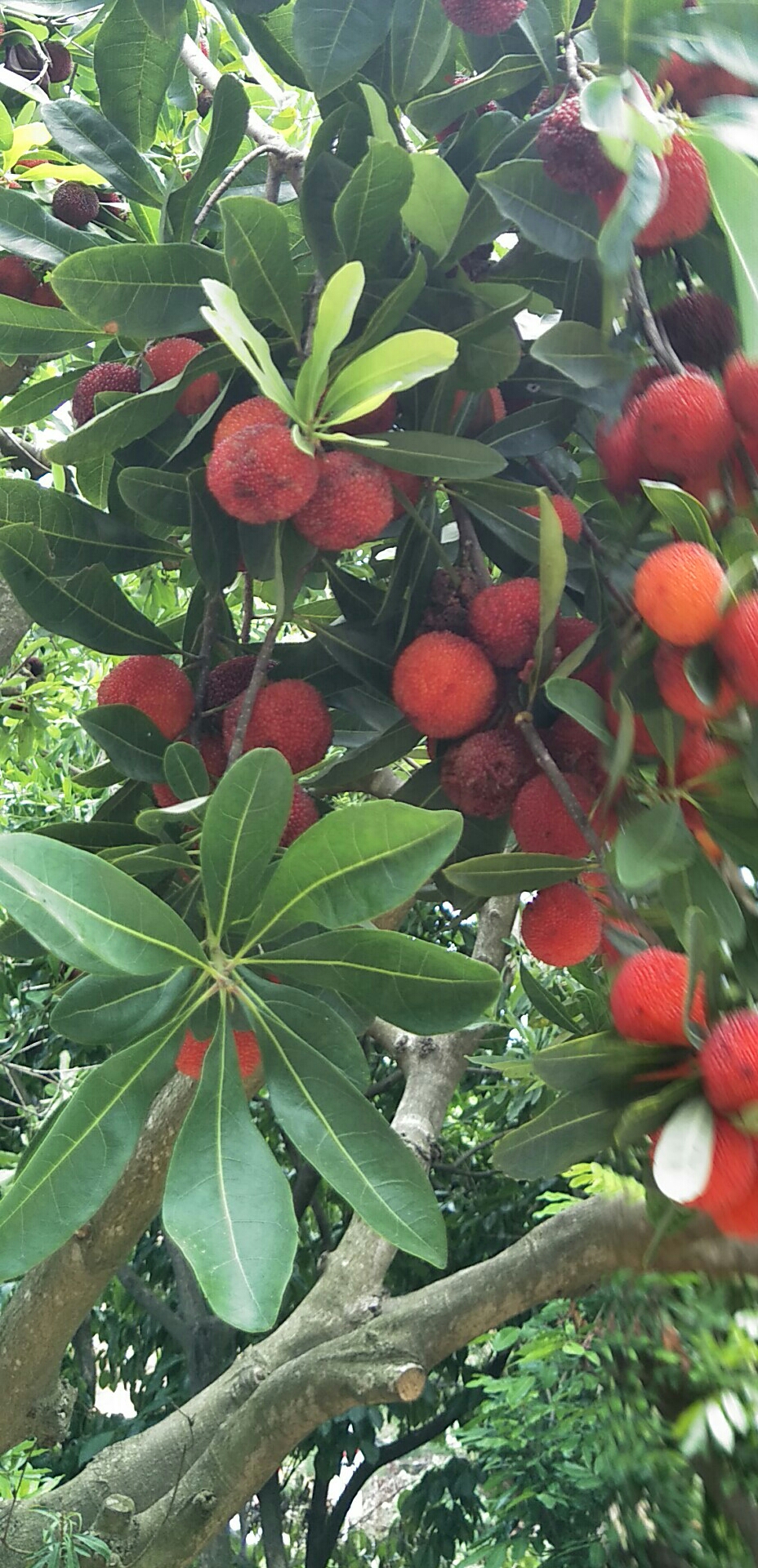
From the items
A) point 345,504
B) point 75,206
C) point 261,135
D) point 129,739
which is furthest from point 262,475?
point 75,206

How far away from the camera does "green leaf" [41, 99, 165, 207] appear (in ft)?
2.11

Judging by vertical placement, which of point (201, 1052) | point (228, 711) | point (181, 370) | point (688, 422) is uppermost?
point (688, 422)

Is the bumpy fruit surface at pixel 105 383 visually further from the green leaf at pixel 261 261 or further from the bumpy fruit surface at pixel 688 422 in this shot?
the bumpy fruit surface at pixel 688 422

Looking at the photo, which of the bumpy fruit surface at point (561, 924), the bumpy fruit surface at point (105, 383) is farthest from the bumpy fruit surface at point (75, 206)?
the bumpy fruit surface at point (561, 924)

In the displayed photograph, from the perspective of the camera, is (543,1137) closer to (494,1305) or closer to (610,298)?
(610,298)

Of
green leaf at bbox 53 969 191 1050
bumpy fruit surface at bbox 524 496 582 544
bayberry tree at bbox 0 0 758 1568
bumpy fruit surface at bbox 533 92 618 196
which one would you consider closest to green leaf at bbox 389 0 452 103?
bayberry tree at bbox 0 0 758 1568

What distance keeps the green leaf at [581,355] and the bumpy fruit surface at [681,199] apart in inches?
1.6

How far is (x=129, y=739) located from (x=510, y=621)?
178 millimetres

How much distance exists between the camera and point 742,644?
0.36m

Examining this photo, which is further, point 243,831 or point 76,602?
point 76,602

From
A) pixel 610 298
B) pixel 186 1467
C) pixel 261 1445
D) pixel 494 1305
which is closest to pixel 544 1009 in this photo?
pixel 610 298

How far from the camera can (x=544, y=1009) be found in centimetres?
57

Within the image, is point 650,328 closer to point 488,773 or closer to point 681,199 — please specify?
point 681,199

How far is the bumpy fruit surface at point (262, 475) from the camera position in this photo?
47cm
